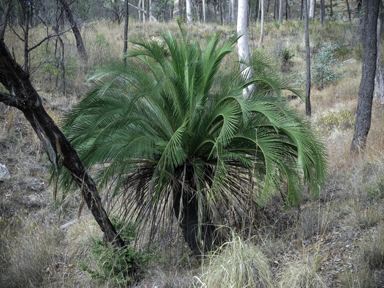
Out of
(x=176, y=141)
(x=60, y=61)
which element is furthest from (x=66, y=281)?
(x=60, y=61)

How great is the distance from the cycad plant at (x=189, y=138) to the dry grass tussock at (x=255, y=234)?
0.50 meters

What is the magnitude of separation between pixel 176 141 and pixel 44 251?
10.3ft

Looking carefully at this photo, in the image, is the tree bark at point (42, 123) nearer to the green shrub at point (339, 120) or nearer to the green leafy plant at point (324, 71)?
the green shrub at point (339, 120)

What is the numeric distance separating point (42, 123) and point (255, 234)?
3067 mm

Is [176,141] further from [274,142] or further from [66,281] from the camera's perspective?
[66,281]

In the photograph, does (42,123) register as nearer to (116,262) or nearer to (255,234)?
(116,262)

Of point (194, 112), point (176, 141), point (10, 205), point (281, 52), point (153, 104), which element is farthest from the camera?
point (281, 52)

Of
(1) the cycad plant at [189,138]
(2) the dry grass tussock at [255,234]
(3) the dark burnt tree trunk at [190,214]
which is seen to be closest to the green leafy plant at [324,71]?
(2) the dry grass tussock at [255,234]

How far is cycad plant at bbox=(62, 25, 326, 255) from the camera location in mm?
3689

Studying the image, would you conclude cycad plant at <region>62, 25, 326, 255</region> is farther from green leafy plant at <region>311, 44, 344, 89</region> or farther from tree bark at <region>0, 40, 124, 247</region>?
green leafy plant at <region>311, 44, 344, 89</region>

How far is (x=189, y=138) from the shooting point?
12.8 ft

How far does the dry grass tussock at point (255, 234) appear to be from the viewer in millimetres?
3072

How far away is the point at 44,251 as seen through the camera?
502cm

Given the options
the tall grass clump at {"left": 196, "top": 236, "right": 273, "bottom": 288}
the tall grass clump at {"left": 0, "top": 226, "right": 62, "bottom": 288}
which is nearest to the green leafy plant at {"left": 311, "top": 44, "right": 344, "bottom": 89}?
the tall grass clump at {"left": 196, "top": 236, "right": 273, "bottom": 288}
